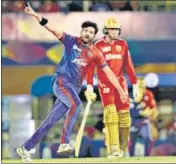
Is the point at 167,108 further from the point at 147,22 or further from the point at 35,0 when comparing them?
the point at 35,0

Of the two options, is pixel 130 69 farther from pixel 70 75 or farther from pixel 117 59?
pixel 70 75

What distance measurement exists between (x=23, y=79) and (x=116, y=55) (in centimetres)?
81

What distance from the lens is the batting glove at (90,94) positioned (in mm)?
5453

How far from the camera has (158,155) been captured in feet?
17.9

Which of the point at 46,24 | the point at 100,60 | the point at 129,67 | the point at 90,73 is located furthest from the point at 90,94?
the point at 46,24

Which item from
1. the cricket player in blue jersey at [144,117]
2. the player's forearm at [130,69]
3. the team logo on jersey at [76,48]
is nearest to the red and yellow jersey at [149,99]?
the cricket player in blue jersey at [144,117]

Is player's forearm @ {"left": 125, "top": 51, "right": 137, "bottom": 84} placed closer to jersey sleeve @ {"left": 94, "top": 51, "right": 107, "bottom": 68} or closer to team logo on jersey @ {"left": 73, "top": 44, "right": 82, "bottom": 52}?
jersey sleeve @ {"left": 94, "top": 51, "right": 107, "bottom": 68}

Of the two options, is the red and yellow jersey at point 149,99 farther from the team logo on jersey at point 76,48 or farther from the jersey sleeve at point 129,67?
the team logo on jersey at point 76,48

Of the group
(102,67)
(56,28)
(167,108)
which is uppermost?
(56,28)

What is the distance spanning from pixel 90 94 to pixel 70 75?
Result: 235 millimetres

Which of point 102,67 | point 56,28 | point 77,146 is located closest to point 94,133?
point 77,146

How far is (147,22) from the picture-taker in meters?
5.46

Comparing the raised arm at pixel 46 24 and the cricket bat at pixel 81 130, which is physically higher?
the raised arm at pixel 46 24

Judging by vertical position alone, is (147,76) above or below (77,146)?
above
